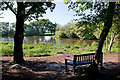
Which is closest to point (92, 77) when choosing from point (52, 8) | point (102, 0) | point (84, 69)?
point (84, 69)

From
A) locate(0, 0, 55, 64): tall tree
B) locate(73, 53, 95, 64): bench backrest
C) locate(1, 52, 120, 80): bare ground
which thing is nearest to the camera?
locate(1, 52, 120, 80): bare ground

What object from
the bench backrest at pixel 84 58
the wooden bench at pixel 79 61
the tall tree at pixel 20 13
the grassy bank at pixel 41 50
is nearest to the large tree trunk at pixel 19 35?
the tall tree at pixel 20 13

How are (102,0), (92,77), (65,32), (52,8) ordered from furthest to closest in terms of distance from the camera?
1. (65,32)
2. (52,8)
3. (102,0)
4. (92,77)

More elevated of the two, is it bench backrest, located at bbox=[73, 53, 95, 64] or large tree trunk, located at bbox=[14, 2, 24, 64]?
large tree trunk, located at bbox=[14, 2, 24, 64]

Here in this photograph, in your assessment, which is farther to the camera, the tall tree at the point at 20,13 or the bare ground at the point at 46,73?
the tall tree at the point at 20,13

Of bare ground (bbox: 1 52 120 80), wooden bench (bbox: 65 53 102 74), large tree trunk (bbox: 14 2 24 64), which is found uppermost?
large tree trunk (bbox: 14 2 24 64)

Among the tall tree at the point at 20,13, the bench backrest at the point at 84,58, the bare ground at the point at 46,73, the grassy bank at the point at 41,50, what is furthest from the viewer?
the grassy bank at the point at 41,50

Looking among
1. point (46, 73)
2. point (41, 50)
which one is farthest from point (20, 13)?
point (41, 50)

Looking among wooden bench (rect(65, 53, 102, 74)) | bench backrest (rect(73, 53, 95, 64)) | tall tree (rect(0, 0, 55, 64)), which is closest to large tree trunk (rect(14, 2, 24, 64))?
tall tree (rect(0, 0, 55, 64))

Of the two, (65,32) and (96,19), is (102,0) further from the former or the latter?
(65,32)

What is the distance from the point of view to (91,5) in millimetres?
5562

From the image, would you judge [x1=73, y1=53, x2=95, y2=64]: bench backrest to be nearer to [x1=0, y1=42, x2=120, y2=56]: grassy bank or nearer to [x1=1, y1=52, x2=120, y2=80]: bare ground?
[x1=1, y1=52, x2=120, y2=80]: bare ground

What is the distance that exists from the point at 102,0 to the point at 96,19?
4.97 ft

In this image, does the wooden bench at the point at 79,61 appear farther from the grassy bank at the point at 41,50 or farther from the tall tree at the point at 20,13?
the grassy bank at the point at 41,50
